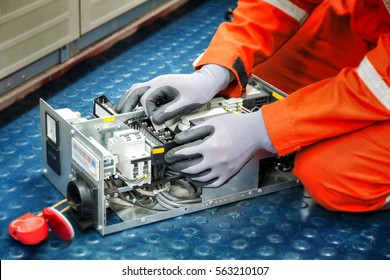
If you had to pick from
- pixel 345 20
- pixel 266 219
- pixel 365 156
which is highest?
pixel 345 20

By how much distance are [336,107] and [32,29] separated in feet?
4.37

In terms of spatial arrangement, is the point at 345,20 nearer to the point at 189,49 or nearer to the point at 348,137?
the point at 348,137

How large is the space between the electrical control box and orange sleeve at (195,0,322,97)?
11 cm

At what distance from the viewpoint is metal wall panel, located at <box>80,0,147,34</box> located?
11.2 feet

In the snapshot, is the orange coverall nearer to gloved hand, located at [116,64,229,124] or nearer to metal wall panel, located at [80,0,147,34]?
gloved hand, located at [116,64,229,124]

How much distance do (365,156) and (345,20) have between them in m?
0.62

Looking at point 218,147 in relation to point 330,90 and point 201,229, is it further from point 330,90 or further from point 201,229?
point 330,90

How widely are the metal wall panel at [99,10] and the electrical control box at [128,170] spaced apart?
0.89m

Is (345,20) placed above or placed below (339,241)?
above

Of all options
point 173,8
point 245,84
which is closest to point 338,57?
point 245,84

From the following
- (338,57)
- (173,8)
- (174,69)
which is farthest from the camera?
(173,8)

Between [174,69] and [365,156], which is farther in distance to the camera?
[174,69]

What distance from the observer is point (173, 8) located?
4273mm

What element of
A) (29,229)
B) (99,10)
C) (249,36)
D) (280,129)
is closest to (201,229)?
(280,129)
